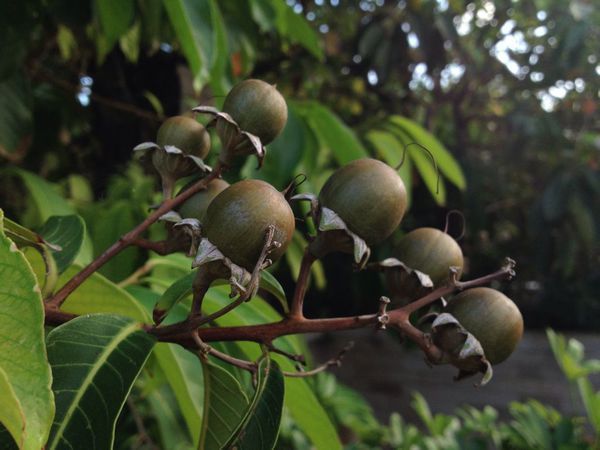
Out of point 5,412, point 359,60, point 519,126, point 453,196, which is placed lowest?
point 453,196

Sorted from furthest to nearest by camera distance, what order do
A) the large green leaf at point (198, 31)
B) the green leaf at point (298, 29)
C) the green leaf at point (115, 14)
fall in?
the green leaf at point (298, 29) → the green leaf at point (115, 14) → the large green leaf at point (198, 31)

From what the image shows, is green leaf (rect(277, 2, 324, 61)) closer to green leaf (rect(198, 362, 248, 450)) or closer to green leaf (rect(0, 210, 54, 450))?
green leaf (rect(198, 362, 248, 450))

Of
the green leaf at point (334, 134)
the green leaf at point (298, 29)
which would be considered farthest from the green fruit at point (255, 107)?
the green leaf at point (298, 29)

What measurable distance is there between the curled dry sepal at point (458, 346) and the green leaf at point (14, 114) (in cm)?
117

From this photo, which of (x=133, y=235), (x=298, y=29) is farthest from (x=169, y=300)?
(x=298, y=29)

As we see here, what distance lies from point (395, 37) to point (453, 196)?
3.39ft

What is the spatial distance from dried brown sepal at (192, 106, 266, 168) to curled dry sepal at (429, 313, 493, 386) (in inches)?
9.3

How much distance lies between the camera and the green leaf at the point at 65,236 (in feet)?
2.22

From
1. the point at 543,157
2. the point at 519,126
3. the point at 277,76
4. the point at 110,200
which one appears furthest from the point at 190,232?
the point at 543,157

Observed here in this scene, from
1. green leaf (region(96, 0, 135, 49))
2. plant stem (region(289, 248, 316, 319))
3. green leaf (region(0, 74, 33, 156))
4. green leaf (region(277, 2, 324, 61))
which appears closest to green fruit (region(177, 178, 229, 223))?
plant stem (region(289, 248, 316, 319))

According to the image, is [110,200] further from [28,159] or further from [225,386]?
[225,386]

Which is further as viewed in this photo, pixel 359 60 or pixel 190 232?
pixel 359 60

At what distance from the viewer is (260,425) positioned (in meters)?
0.53

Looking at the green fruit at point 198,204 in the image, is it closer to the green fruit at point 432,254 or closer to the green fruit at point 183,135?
the green fruit at point 183,135
